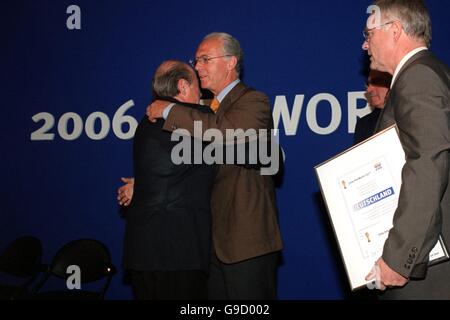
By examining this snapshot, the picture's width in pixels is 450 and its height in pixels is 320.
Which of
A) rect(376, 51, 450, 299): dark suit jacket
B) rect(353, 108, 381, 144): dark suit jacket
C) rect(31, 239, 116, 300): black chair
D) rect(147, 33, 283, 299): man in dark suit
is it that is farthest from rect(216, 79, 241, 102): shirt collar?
rect(31, 239, 116, 300): black chair

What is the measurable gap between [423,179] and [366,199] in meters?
0.22

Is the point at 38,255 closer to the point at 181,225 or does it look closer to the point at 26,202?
the point at 26,202

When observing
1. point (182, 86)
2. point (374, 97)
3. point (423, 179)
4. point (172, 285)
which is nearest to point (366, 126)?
point (374, 97)

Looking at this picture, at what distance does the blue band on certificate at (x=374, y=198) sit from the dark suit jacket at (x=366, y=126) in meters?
1.90

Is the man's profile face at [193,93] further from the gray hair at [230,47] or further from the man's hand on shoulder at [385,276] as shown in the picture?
the man's hand on shoulder at [385,276]

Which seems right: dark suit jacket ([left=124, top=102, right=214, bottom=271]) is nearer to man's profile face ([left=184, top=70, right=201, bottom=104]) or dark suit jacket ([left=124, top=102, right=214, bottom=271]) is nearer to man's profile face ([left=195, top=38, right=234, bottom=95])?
man's profile face ([left=184, top=70, right=201, bottom=104])

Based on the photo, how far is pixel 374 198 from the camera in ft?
6.24

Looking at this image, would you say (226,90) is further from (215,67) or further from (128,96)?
(128,96)

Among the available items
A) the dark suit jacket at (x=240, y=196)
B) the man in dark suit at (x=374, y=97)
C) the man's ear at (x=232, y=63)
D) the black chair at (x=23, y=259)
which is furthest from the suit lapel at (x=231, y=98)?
the black chair at (x=23, y=259)

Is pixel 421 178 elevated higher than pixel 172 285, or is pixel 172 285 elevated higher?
pixel 421 178

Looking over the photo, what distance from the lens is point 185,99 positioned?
2.97m

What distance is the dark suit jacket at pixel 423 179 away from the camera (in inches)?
69.1

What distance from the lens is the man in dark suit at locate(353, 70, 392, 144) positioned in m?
3.82

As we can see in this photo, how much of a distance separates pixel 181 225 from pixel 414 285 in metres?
1.21
